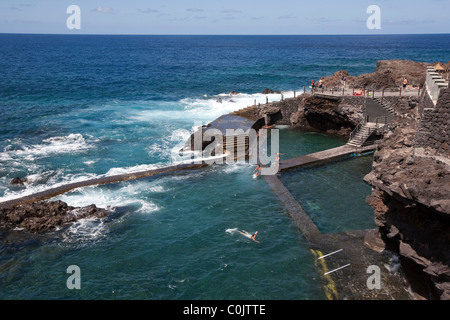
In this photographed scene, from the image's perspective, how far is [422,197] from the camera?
40.8 feet

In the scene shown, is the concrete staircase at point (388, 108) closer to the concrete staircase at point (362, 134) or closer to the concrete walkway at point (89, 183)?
the concrete staircase at point (362, 134)

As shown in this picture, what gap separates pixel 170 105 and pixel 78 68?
5915 cm

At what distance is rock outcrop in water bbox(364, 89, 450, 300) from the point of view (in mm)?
12398

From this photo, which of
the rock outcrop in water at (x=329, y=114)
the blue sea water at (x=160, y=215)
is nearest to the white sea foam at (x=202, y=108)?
the blue sea water at (x=160, y=215)

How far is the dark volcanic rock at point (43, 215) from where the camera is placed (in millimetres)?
21281

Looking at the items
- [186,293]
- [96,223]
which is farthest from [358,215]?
[96,223]

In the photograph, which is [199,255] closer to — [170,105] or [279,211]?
[279,211]

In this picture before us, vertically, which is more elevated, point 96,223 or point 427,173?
point 427,173

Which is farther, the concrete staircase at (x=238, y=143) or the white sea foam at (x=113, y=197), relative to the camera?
the concrete staircase at (x=238, y=143)

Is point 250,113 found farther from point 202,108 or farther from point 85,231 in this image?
point 85,231
